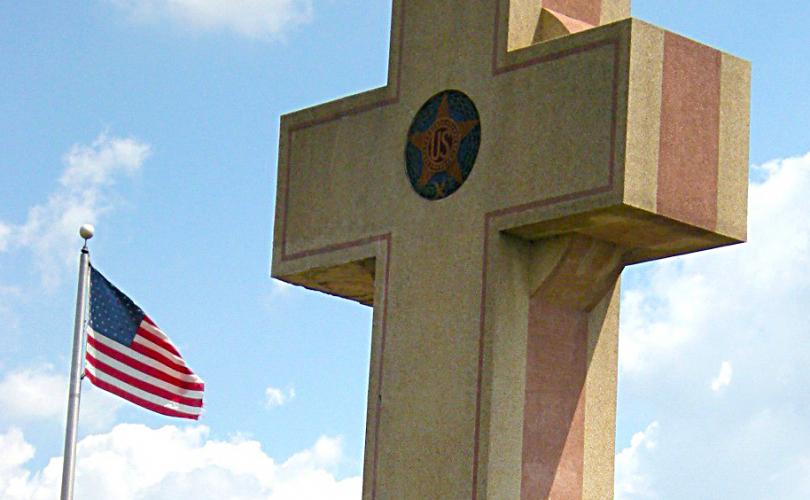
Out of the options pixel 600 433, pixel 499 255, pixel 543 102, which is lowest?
pixel 600 433

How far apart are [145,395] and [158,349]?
1.61 feet

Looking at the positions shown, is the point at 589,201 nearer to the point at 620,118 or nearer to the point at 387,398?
the point at 620,118

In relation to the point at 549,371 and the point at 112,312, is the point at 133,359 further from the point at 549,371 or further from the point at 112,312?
the point at 549,371

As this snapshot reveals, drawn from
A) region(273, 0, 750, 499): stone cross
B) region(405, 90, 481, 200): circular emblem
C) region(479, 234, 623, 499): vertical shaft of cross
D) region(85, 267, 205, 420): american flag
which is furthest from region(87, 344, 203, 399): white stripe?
region(479, 234, 623, 499): vertical shaft of cross

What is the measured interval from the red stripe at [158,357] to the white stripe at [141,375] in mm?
179

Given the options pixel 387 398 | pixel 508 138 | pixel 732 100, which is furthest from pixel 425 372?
pixel 732 100

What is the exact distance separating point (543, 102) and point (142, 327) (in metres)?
4.83

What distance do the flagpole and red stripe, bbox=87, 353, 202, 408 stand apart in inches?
17.1

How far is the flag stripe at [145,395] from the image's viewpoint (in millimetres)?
24823

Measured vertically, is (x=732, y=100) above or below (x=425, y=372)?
above

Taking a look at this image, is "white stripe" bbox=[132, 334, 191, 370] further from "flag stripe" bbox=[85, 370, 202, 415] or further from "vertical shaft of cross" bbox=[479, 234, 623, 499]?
"vertical shaft of cross" bbox=[479, 234, 623, 499]

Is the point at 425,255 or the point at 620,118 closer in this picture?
the point at 620,118

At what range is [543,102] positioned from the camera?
23.6 meters

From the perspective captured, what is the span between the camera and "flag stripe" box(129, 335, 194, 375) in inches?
988
